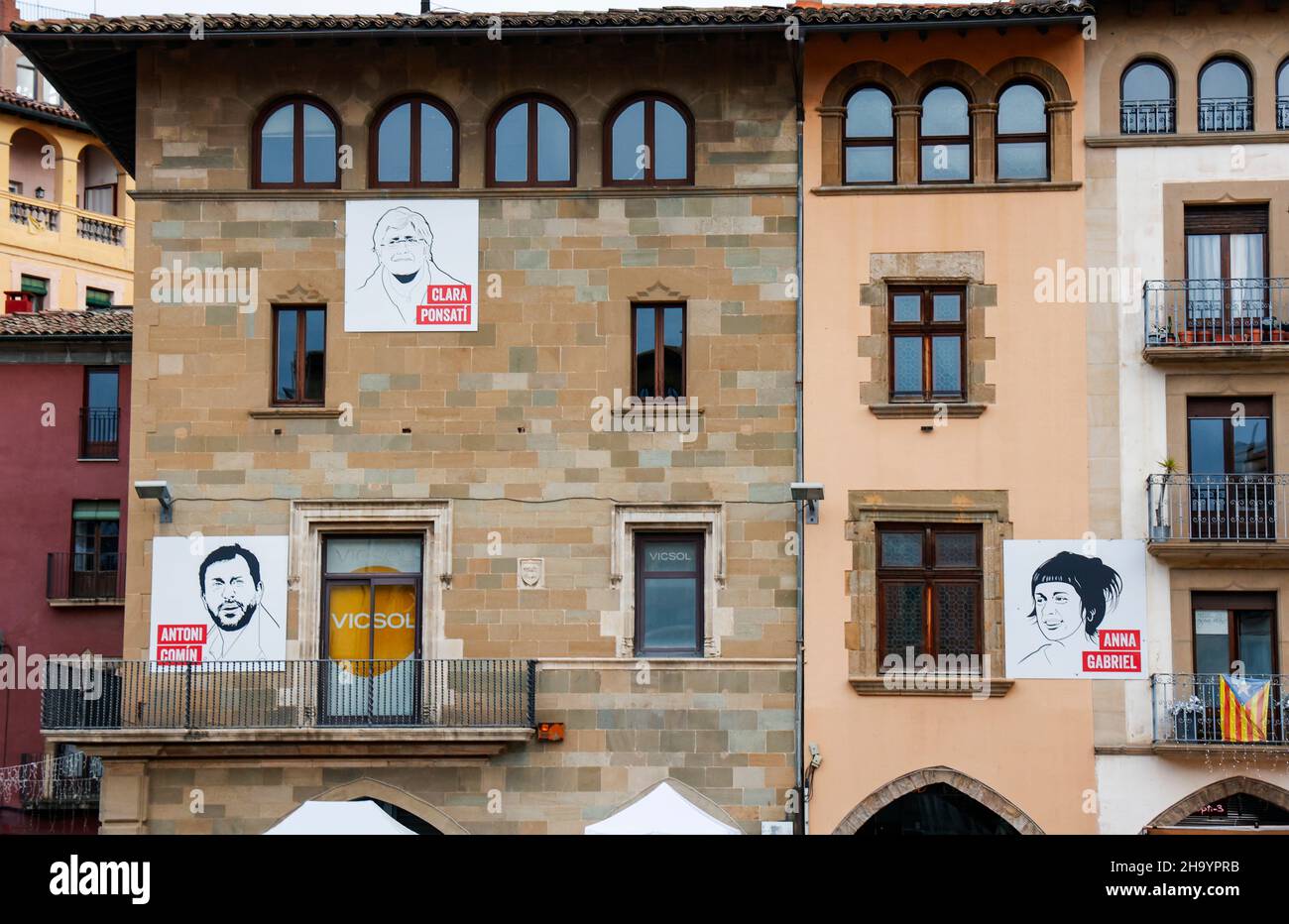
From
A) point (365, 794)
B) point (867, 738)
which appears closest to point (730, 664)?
point (867, 738)

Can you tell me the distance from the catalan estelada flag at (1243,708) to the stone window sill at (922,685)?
2.70 m

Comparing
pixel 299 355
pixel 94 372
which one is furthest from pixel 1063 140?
pixel 94 372

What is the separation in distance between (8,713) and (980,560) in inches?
697

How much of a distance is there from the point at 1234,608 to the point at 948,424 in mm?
4454

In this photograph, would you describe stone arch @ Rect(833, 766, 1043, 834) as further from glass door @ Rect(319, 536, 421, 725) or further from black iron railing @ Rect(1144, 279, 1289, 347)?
black iron railing @ Rect(1144, 279, 1289, 347)

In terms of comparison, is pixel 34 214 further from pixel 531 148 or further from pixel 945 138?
pixel 945 138

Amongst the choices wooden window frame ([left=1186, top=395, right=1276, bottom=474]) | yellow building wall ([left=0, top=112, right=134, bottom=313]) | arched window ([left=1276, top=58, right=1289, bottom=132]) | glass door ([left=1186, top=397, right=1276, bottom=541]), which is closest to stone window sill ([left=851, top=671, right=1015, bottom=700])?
glass door ([left=1186, top=397, right=1276, bottom=541])

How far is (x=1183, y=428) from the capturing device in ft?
74.2

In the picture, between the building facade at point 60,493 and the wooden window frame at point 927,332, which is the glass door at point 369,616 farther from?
the building facade at point 60,493

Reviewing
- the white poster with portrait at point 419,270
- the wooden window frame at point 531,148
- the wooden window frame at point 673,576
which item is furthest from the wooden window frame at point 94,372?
the wooden window frame at point 673,576

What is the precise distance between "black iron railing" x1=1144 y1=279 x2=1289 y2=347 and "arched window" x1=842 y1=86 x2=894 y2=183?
395cm

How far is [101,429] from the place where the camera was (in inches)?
1168

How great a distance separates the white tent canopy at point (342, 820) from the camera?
19188mm
